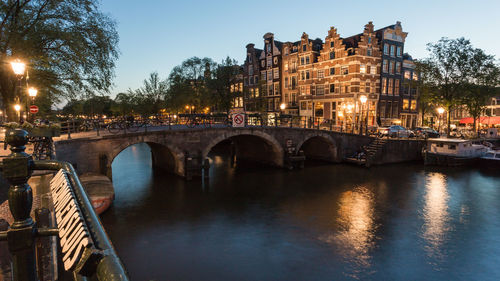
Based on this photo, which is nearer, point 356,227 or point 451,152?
point 356,227

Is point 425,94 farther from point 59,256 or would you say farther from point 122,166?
point 59,256

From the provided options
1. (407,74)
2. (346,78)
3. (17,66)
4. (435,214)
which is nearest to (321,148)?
(346,78)

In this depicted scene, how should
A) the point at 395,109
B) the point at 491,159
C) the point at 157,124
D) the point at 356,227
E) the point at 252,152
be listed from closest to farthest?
1. the point at 356,227
2. the point at 157,124
3. the point at 491,159
4. the point at 252,152
5. the point at 395,109

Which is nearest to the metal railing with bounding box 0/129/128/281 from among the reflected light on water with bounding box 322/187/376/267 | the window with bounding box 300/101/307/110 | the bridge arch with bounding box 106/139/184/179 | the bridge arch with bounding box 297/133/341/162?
the reflected light on water with bounding box 322/187/376/267

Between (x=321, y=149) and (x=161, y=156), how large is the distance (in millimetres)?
17903

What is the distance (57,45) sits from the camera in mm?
17125

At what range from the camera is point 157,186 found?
22125 millimetres

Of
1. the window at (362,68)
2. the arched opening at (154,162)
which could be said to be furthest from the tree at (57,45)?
the window at (362,68)

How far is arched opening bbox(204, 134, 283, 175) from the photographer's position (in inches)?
1144

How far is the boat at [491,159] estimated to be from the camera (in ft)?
94.3

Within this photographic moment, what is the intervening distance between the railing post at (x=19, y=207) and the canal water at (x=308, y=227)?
9.33 metres

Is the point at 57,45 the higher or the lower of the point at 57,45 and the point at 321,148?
the higher

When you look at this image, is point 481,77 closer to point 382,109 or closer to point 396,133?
point 396,133

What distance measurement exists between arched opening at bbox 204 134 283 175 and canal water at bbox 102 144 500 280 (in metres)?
4.19
